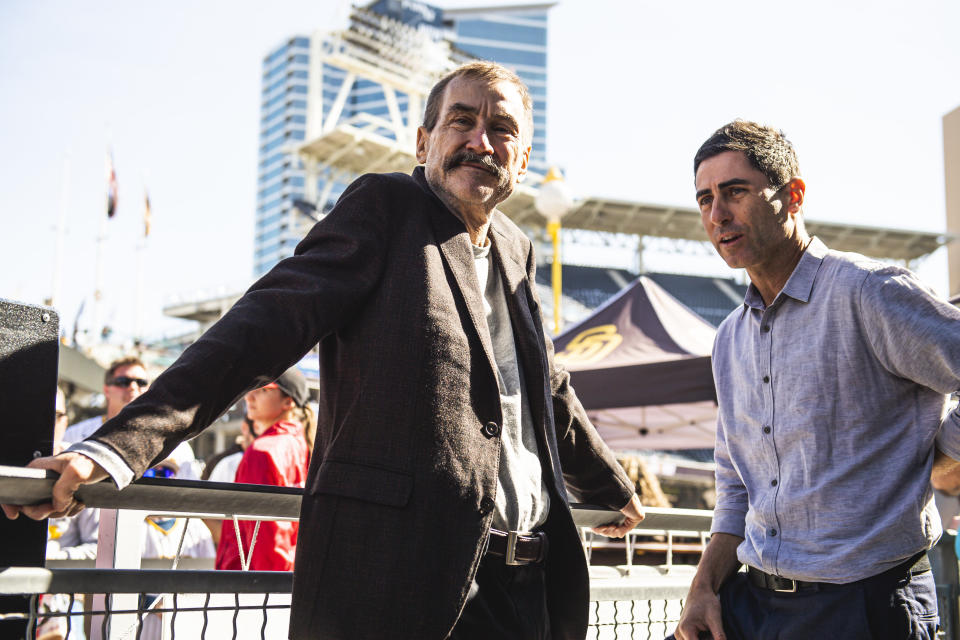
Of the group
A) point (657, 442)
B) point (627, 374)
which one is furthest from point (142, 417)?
point (657, 442)

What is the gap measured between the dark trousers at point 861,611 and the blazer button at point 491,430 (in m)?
0.85

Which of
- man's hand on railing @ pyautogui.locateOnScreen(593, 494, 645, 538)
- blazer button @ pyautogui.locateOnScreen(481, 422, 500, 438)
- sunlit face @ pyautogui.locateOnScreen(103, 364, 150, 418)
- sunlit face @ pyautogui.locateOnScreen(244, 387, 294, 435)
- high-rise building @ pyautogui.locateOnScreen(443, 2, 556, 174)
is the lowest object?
man's hand on railing @ pyautogui.locateOnScreen(593, 494, 645, 538)

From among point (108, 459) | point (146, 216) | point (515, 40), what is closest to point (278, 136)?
point (515, 40)

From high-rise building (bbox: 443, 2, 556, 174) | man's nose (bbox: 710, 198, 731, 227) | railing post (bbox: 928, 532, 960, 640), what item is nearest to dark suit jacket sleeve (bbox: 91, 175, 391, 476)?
man's nose (bbox: 710, 198, 731, 227)

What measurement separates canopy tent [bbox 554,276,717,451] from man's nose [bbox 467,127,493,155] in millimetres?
3666

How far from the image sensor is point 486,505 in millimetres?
1672

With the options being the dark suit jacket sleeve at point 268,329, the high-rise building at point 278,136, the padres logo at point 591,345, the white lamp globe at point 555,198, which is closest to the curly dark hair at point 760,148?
the dark suit jacket sleeve at point 268,329

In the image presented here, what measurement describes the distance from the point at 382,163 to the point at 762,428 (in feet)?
148

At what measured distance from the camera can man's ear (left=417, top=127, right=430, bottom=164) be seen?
2098 millimetres

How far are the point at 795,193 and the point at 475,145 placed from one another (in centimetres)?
89

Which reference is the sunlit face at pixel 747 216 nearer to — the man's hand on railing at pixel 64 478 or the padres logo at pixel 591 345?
the man's hand on railing at pixel 64 478

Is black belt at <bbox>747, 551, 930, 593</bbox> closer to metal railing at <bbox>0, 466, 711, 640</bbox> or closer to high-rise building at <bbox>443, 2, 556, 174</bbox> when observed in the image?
metal railing at <bbox>0, 466, 711, 640</bbox>

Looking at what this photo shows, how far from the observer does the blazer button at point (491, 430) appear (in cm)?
173

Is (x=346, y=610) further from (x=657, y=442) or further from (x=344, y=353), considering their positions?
(x=657, y=442)
